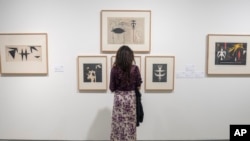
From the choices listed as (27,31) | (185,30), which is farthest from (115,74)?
(27,31)

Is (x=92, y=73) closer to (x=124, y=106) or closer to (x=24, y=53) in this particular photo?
(x=124, y=106)

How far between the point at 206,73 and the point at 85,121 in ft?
5.74

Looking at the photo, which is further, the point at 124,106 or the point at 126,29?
the point at 126,29

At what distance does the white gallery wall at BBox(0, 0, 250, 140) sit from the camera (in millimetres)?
2686

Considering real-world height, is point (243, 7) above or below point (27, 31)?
above

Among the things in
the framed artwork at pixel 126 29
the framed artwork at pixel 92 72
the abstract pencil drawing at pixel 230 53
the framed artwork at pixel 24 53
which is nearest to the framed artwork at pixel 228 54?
the abstract pencil drawing at pixel 230 53

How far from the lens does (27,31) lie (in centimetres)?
270

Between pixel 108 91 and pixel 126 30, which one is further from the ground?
pixel 126 30

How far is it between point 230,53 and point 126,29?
140 cm

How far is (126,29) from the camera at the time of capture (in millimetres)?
2670

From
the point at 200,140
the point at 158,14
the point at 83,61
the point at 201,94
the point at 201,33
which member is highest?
the point at 158,14

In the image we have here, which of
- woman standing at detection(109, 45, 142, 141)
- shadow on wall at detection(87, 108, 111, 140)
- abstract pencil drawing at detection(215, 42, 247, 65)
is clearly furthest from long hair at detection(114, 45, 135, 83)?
abstract pencil drawing at detection(215, 42, 247, 65)

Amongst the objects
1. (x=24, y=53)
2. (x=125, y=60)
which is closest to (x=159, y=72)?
(x=125, y=60)

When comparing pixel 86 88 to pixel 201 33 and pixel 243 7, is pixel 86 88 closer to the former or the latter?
pixel 201 33
